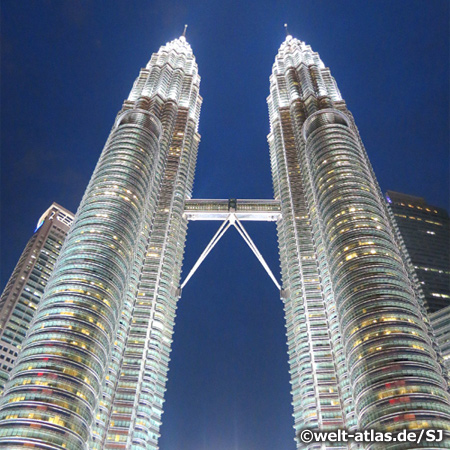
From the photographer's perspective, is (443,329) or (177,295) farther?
(443,329)

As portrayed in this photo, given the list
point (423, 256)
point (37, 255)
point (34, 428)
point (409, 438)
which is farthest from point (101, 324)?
point (423, 256)

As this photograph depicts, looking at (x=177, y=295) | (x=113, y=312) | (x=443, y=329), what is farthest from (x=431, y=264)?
(x=113, y=312)

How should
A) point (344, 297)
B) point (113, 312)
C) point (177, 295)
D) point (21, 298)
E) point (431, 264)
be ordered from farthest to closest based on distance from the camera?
1. point (431, 264)
2. point (21, 298)
3. point (177, 295)
4. point (113, 312)
5. point (344, 297)

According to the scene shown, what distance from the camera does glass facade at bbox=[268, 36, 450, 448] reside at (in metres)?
86.8

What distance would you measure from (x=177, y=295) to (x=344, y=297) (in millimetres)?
49425

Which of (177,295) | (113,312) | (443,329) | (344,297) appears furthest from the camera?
(443,329)

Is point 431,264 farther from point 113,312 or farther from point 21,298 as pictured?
point 21,298

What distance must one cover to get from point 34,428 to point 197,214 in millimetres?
91314

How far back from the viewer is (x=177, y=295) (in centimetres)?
13600

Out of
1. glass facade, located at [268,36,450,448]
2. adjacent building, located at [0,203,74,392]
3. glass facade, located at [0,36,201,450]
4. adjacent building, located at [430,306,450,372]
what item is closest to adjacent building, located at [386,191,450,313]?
adjacent building, located at [430,306,450,372]

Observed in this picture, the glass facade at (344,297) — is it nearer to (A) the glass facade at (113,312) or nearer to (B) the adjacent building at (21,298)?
(A) the glass facade at (113,312)

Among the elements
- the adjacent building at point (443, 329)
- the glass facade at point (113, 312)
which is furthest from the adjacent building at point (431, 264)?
the glass facade at point (113, 312)

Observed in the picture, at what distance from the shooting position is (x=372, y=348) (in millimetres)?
93312

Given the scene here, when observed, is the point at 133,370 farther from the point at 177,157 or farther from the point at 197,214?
the point at 177,157
